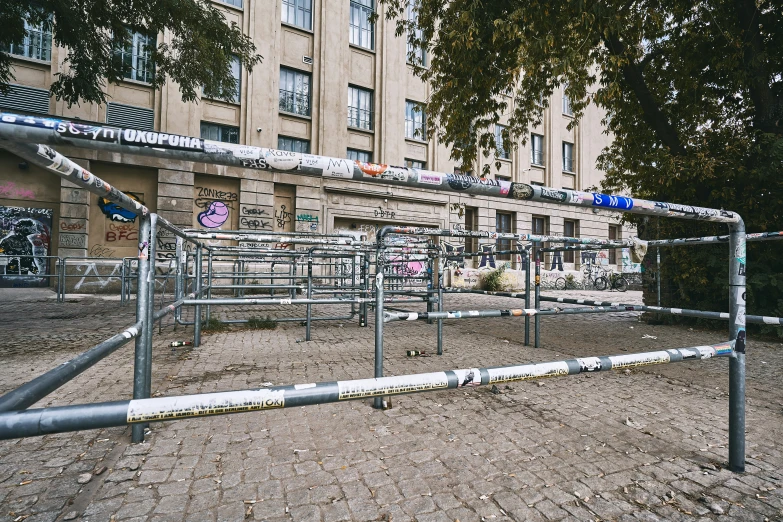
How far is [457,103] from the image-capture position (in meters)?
6.83

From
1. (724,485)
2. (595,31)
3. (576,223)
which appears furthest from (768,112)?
(576,223)

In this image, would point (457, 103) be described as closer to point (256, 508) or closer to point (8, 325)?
point (256, 508)

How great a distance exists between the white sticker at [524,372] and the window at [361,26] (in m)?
16.8

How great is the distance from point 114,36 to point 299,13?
868cm

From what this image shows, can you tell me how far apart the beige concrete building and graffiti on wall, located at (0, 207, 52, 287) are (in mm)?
168

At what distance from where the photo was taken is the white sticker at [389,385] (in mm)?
1074

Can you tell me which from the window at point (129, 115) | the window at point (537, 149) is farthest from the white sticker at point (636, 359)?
the window at point (537, 149)

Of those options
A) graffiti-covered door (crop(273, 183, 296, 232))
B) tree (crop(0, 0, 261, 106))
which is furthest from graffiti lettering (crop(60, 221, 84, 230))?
graffiti-covered door (crop(273, 183, 296, 232))

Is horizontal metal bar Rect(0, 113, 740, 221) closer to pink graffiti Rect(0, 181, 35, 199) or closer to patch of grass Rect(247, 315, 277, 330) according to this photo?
patch of grass Rect(247, 315, 277, 330)

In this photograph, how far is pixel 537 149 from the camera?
20078 millimetres

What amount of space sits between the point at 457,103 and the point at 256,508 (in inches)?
264

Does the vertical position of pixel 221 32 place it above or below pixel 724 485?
above

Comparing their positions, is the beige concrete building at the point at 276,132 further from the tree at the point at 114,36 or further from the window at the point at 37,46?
the tree at the point at 114,36

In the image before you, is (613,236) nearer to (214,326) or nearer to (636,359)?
(214,326)
